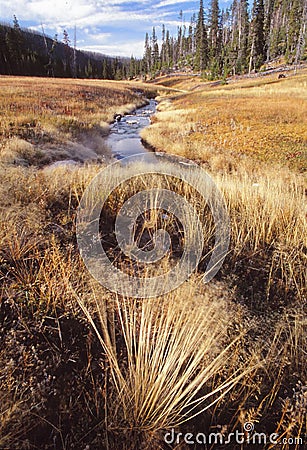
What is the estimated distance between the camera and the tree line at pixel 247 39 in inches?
1890

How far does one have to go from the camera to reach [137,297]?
2.46 m

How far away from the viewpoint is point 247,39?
52844 millimetres

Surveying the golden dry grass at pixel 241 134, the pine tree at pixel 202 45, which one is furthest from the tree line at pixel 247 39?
the golden dry grass at pixel 241 134

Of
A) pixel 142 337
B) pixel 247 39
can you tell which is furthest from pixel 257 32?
pixel 142 337

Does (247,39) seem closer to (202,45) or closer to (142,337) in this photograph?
(202,45)

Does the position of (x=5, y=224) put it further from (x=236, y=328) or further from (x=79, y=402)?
(x=236, y=328)

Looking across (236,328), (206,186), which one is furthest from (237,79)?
(236,328)

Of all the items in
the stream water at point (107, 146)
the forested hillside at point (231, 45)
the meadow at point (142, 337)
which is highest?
the forested hillside at point (231, 45)

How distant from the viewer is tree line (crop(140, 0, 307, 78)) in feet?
157

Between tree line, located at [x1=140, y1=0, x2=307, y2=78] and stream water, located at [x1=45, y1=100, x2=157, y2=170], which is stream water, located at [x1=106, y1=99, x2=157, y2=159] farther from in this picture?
tree line, located at [x1=140, y1=0, x2=307, y2=78]

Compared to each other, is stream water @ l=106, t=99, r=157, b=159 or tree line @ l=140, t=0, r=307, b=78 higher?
tree line @ l=140, t=0, r=307, b=78

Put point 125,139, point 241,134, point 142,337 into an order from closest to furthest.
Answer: point 142,337 < point 241,134 < point 125,139

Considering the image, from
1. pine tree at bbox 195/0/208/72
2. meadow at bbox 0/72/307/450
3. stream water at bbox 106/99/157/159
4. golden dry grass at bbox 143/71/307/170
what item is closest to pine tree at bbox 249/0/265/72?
pine tree at bbox 195/0/208/72

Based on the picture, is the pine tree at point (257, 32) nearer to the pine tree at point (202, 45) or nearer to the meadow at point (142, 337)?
the pine tree at point (202, 45)
